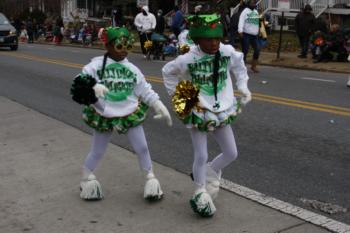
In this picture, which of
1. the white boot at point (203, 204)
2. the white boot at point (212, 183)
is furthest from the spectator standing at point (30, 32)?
the white boot at point (203, 204)

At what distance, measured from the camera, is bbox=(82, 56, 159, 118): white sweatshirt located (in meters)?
4.75

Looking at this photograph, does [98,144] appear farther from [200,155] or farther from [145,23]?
[145,23]

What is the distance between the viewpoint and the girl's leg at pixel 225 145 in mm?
4574

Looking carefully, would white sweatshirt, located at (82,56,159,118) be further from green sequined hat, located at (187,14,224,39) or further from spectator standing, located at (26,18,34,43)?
spectator standing, located at (26,18,34,43)

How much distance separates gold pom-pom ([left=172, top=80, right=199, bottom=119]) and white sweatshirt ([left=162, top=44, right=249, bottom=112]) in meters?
0.06

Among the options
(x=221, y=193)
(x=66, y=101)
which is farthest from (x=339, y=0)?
(x=221, y=193)

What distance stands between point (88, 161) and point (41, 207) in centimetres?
57

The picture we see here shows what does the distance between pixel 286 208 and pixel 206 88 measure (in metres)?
1.20

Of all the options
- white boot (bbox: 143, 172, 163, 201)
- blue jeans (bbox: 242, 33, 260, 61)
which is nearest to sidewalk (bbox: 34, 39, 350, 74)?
blue jeans (bbox: 242, 33, 260, 61)

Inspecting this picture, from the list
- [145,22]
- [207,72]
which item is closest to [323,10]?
[145,22]

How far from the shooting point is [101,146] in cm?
499

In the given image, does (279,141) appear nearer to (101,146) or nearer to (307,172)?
(307,172)

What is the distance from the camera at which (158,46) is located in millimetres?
19578

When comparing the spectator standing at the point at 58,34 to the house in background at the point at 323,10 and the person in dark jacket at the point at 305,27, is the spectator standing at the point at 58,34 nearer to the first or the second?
the house in background at the point at 323,10
